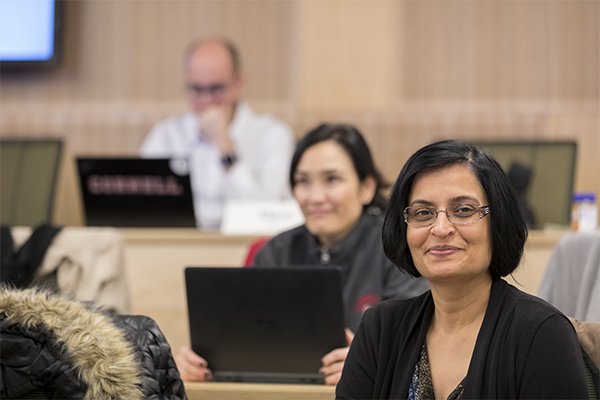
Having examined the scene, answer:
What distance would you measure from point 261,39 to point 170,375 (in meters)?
3.85

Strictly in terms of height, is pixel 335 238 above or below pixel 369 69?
below

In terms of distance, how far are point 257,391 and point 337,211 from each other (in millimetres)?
759

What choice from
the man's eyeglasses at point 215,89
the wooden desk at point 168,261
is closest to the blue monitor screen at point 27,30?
the man's eyeglasses at point 215,89

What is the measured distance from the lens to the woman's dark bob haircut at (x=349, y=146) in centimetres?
209

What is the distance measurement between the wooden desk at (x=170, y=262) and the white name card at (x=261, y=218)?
15cm

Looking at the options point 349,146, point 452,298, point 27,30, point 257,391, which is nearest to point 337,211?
point 349,146

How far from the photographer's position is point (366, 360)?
122 centimetres

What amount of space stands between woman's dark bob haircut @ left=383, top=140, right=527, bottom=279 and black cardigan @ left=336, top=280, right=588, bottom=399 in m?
0.06

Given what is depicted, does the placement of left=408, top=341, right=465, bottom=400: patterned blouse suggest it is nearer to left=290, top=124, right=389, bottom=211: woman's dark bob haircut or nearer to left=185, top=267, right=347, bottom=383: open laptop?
left=185, top=267, right=347, bottom=383: open laptop

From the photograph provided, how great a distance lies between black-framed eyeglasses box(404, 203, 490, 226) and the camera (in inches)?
45.4

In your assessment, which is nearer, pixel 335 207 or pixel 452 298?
pixel 452 298

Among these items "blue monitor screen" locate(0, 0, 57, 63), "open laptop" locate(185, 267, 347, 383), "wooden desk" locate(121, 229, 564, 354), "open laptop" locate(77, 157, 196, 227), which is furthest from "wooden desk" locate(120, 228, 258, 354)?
"blue monitor screen" locate(0, 0, 57, 63)

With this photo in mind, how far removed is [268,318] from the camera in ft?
4.99

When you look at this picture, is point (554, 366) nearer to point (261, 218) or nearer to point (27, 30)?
point (261, 218)
